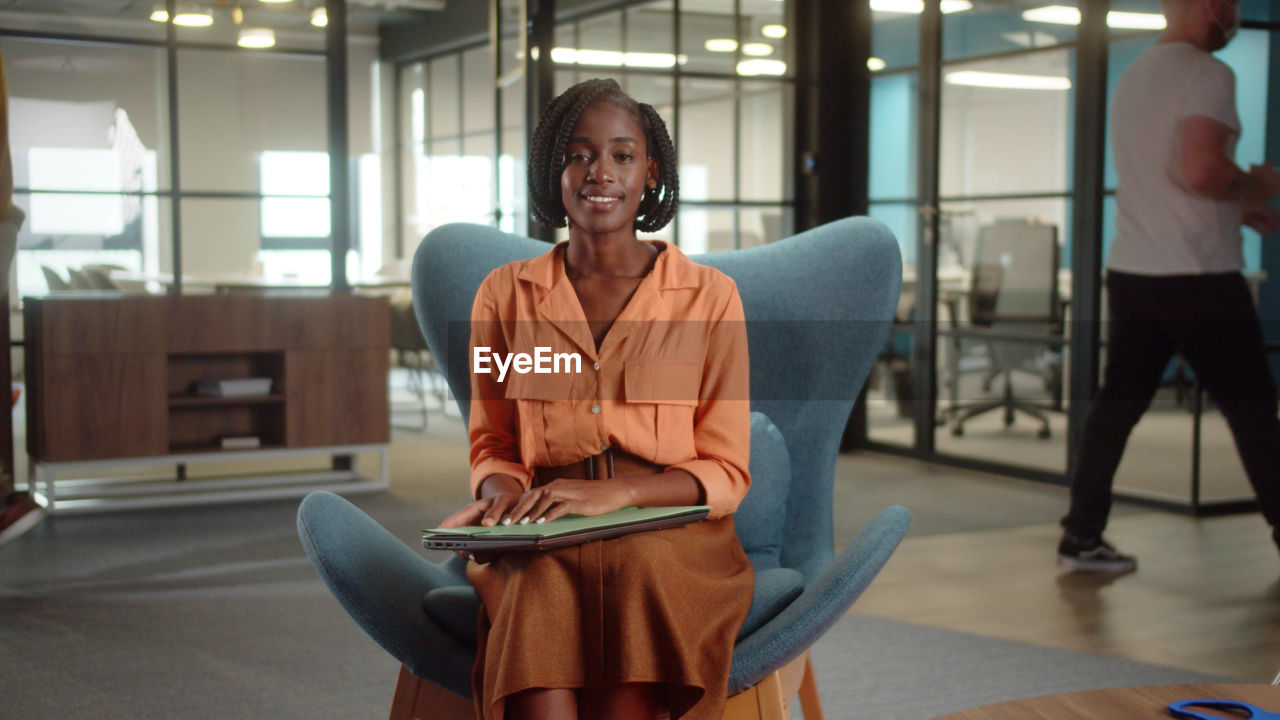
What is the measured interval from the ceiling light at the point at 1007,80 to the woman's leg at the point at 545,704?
4.02 metres

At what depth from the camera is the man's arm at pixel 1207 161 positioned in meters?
3.36

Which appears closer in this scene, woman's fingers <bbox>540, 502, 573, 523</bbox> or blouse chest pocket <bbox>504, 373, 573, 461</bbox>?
woman's fingers <bbox>540, 502, 573, 523</bbox>

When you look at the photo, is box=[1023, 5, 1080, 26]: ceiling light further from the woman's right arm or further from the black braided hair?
the woman's right arm

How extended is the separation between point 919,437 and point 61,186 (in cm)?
374

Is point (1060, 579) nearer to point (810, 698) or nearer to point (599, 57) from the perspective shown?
point (810, 698)

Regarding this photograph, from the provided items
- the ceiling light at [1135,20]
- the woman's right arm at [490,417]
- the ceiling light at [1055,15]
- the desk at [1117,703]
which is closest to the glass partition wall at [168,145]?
the ceiling light at [1055,15]

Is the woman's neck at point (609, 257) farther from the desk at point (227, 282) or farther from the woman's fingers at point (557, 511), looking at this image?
the desk at point (227, 282)

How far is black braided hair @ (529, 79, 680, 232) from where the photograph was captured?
63.2 inches

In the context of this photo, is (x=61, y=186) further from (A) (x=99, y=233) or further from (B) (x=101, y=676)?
(B) (x=101, y=676)

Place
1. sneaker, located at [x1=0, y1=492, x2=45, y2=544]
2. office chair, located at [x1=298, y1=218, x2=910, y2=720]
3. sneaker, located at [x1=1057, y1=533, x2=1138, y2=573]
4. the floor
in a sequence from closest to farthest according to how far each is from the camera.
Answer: office chair, located at [x1=298, y1=218, x2=910, y2=720] → the floor → sneaker, located at [x1=1057, y1=533, x2=1138, y2=573] → sneaker, located at [x1=0, y1=492, x2=45, y2=544]

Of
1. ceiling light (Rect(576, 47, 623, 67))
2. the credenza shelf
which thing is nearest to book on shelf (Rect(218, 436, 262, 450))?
the credenza shelf

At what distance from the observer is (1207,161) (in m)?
3.39

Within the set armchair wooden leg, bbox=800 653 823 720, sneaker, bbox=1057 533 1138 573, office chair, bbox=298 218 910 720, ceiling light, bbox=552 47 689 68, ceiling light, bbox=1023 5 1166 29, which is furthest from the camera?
ceiling light, bbox=552 47 689 68

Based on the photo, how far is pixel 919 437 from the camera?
5523 mm
